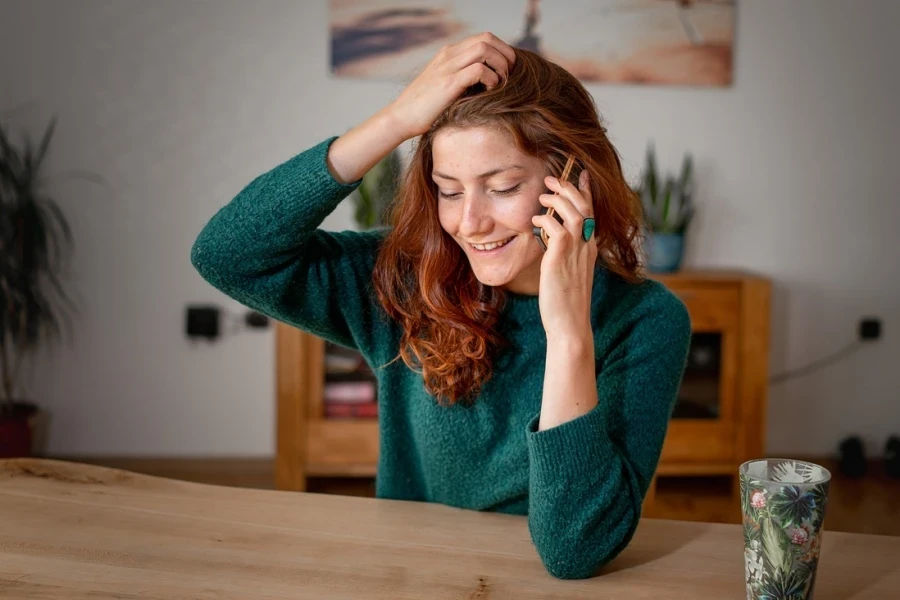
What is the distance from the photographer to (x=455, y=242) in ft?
4.85

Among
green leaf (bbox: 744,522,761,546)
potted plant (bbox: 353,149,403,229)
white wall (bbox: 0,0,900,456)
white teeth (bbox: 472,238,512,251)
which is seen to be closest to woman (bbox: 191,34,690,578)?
white teeth (bbox: 472,238,512,251)

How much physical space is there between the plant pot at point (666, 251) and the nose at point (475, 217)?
226 cm

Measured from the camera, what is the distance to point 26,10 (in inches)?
137

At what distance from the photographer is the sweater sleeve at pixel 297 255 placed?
1.36 m

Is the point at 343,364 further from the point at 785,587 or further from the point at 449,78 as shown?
the point at 785,587

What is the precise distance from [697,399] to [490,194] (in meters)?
2.45

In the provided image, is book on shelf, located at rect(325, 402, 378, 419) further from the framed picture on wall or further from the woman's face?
the woman's face

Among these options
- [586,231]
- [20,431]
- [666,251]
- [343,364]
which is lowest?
[20,431]

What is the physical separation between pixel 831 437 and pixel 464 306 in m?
2.97

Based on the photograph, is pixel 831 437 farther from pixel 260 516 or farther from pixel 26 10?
pixel 26 10

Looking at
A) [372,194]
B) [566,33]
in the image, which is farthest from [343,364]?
[566,33]

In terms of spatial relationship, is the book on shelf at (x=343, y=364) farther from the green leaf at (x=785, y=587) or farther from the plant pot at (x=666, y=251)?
the green leaf at (x=785, y=587)

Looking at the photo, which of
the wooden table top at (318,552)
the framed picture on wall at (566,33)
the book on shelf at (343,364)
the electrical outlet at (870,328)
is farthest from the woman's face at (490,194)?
the electrical outlet at (870,328)

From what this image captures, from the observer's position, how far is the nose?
133 centimetres
